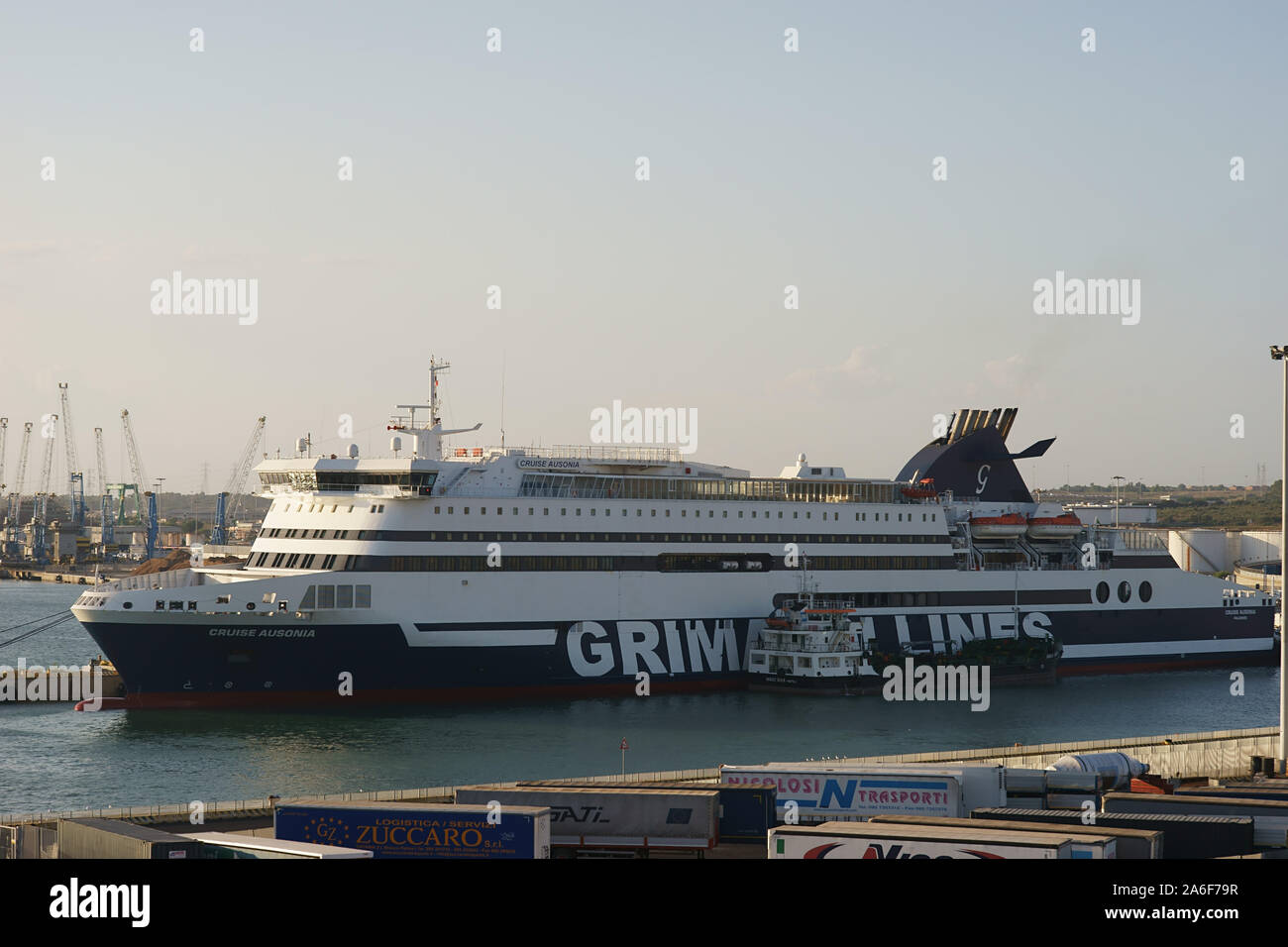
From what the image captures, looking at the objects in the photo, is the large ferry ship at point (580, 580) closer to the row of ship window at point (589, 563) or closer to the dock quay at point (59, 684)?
the row of ship window at point (589, 563)

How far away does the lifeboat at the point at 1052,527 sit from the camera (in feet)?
186

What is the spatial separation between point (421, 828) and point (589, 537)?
24750 millimetres

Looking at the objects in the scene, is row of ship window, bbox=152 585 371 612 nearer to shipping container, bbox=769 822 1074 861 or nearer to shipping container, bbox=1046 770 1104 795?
shipping container, bbox=1046 770 1104 795

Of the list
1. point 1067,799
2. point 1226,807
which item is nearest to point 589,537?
point 1067,799

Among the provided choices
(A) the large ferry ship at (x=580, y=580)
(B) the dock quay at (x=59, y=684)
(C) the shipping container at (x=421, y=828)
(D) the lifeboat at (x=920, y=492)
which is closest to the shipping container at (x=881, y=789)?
(C) the shipping container at (x=421, y=828)

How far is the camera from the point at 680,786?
83.9 feet

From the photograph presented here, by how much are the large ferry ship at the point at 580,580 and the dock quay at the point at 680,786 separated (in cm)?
1105

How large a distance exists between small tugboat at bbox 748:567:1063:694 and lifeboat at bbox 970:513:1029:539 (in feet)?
18.6

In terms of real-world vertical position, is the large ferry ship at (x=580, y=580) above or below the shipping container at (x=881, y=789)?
above

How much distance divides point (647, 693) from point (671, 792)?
22.5 metres

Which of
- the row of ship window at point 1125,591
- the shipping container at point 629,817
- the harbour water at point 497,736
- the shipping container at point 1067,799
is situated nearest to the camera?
the shipping container at point 629,817

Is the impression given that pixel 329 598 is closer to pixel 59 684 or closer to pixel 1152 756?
pixel 59 684
